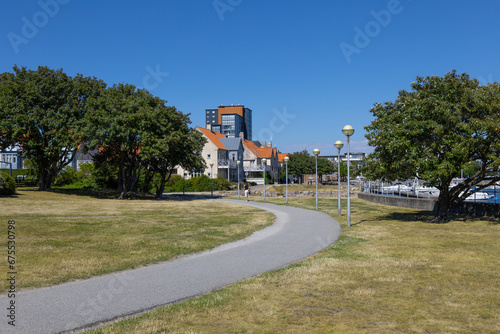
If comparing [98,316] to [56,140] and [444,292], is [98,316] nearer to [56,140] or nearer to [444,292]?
[444,292]

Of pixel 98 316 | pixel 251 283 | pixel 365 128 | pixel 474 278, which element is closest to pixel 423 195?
pixel 365 128

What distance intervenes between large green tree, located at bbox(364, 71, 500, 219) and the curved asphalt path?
6.99 meters

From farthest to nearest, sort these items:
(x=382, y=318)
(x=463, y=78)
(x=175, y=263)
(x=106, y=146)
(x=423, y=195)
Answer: (x=106, y=146) → (x=423, y=195) → (x=463, y=78) → (x=175, y=263) → (x=382, y=318)

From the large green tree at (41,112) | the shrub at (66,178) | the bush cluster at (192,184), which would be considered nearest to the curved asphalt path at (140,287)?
the large green tree at (41,112)

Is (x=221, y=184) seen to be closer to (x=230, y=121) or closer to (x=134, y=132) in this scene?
(x=134, y=132)

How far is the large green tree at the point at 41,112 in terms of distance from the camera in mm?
31688

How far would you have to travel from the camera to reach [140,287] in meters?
→ 6.66

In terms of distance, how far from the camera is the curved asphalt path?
16.9 ft

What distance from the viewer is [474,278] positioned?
7.30m

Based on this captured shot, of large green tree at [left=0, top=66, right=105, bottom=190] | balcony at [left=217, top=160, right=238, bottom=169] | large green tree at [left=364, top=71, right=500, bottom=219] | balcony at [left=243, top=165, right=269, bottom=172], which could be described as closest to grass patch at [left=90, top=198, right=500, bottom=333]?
large green tree at [left=364, top=71, right=500, bottom=219]

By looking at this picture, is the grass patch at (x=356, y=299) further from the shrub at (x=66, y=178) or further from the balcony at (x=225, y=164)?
the balcony at (x=225, y=164)

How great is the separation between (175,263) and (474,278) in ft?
19.9

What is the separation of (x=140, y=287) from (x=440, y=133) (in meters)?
13.6

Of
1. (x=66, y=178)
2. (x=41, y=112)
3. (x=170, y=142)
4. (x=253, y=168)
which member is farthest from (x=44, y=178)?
(x=253, y=168)
